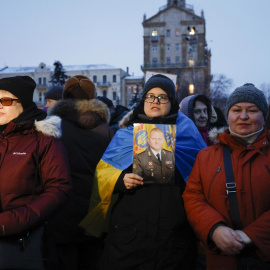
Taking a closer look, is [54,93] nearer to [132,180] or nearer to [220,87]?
[132,180]

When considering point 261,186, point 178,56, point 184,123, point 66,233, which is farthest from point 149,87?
point 178,56

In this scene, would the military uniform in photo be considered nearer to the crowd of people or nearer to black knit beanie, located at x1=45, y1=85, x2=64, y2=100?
the crowd of people

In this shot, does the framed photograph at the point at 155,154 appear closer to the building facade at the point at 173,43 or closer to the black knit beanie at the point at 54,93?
the black knit beanie at the point at 54,93

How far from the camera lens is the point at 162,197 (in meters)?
3.15

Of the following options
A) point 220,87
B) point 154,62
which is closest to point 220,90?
point 220,87

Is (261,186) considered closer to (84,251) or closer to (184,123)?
(184,123)

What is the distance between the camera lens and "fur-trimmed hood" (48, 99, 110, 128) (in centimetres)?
425

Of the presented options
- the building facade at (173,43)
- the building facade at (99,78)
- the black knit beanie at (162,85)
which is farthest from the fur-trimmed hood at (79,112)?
the building facade at (99,78)

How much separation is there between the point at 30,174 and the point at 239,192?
1622mm

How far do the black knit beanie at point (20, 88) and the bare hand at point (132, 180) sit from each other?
3.43ft

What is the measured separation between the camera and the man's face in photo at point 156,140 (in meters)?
2.93

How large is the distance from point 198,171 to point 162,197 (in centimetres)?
44

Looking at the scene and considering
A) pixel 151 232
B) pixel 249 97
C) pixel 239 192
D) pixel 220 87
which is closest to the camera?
pixel 239 192

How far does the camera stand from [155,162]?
2.91m
